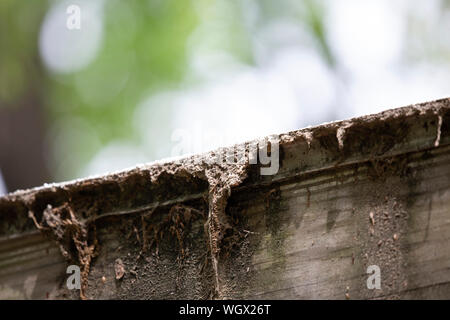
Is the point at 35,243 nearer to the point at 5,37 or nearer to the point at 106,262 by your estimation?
the point at 106,262

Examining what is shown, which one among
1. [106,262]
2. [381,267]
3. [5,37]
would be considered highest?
[5,37]

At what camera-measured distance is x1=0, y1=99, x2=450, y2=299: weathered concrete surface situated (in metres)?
1.47

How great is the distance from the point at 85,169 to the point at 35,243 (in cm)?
665

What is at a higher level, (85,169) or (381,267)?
(85,169)

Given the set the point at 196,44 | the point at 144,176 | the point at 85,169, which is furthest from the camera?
the point at 196,44

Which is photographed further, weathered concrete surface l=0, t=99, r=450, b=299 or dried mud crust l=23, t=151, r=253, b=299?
dried mud crust l=23, t=151, r=253, b=299

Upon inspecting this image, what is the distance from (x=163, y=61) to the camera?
8.66 m

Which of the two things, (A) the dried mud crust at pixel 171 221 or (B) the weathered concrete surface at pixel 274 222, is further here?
(A) the dried mud crust at pixel 171 221

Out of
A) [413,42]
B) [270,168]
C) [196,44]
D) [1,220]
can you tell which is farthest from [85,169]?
[270,168]

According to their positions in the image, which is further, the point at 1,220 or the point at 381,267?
the point at 1,220

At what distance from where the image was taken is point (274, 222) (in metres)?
1.60

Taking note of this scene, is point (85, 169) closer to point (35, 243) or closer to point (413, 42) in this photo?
point (413, 42)

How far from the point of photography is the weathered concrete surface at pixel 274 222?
147 cm
